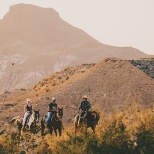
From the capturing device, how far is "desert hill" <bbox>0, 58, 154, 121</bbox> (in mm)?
43781

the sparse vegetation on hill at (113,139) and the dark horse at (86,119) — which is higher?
the sparse vegetation on hill at (113,139)

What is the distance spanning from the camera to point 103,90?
4759 cm

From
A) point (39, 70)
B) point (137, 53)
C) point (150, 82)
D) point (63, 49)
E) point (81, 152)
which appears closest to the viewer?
point (81, 152)

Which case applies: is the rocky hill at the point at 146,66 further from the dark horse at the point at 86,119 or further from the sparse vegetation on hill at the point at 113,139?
the sparse vegetation on hill at the point at 113,139

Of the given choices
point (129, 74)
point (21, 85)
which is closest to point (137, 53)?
point (21, 85)

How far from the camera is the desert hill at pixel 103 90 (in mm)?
43781

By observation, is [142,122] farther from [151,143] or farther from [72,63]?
[72,63]

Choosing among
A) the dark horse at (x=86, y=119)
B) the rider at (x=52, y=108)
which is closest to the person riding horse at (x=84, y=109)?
the dark horse at (x=86, y=119)

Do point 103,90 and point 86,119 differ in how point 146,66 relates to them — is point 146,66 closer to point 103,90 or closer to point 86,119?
point 103,90

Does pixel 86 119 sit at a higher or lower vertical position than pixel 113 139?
lower

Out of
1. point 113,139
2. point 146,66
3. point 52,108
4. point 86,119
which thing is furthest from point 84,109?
point 146,66

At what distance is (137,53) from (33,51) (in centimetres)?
4810

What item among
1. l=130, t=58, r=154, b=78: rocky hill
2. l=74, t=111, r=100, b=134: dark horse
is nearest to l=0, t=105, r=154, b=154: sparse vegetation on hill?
l=74, t=111, r=100, b=134: dark horse

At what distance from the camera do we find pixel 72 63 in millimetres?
152000
